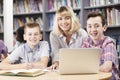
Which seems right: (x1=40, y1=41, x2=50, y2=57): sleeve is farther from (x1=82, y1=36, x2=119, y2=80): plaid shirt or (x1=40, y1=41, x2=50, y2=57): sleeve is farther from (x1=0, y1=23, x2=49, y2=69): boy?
(x1=82, y1=36, x2=119, y2=80): plaid shirt

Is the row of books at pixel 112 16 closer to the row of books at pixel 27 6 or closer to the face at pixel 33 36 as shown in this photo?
the row of books at pixel 27 6

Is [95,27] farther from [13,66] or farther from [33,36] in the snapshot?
[13,66]

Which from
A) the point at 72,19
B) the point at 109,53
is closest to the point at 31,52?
the point at 72,19

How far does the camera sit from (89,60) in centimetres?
178

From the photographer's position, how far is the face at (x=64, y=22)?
2790 mm

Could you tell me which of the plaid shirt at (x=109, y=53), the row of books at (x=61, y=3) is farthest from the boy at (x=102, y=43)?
the row of books at (x=61, y=3)

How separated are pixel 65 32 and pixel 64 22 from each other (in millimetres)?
160

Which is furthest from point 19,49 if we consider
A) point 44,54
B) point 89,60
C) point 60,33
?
point 89,60

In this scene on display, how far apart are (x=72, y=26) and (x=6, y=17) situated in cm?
181

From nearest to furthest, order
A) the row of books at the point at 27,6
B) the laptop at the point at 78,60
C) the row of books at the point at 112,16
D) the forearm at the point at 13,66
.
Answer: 1. the laptop at the point at 78,60
2. the forearm at the point at 13,66
3. the row of books at the point at 112,16
4. the row of books at the point at 27,6

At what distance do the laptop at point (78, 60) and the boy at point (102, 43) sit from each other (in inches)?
13.5

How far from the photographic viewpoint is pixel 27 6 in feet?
15.5

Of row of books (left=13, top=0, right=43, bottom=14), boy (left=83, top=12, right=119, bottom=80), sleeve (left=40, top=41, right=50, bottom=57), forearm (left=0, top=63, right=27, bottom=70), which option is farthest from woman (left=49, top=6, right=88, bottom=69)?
row of books (left=13, top=0, right=43, bottom=14)

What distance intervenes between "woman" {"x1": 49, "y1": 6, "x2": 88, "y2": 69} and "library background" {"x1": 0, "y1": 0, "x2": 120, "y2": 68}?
119cm
